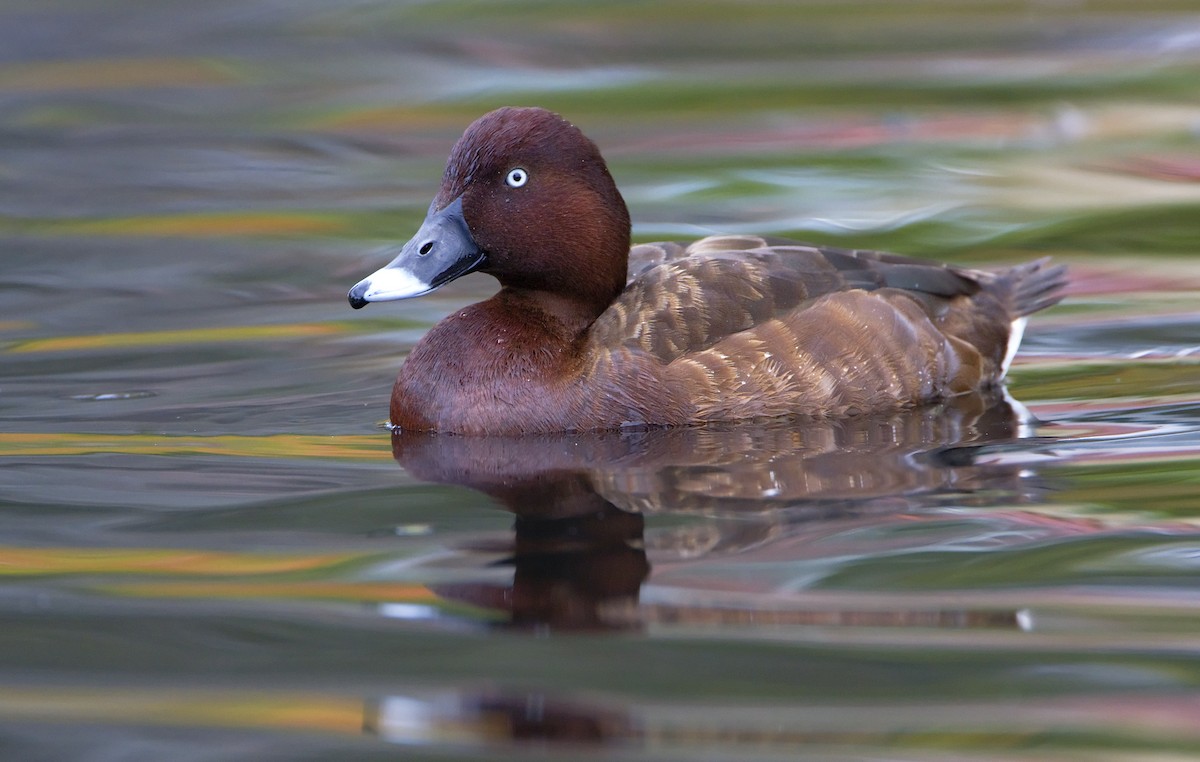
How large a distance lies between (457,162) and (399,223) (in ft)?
11.1

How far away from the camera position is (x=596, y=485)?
5.09 metres

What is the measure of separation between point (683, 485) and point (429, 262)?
131cm

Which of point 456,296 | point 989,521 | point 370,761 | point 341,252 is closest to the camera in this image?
point 370,761

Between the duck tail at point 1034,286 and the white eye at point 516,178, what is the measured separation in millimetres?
2081

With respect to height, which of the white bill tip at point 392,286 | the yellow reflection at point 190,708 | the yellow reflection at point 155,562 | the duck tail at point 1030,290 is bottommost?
the yellow reflection at point 190,708

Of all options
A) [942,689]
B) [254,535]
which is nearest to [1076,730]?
[942,689]

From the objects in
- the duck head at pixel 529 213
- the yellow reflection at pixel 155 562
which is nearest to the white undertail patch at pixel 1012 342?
the duck head at pixel 529 213

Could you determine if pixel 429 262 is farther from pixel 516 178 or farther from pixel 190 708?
pixel 190 708

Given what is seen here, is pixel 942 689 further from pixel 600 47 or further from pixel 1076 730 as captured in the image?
pixel 600 47

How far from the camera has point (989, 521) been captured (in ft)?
15.0

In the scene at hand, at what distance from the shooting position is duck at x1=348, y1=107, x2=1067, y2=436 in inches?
228

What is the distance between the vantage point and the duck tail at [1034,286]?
687 cm

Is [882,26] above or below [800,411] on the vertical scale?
above

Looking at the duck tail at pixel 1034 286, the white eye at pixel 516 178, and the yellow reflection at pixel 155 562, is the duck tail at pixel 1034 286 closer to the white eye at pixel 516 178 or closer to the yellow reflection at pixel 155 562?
the white eye at pixel 516 178
